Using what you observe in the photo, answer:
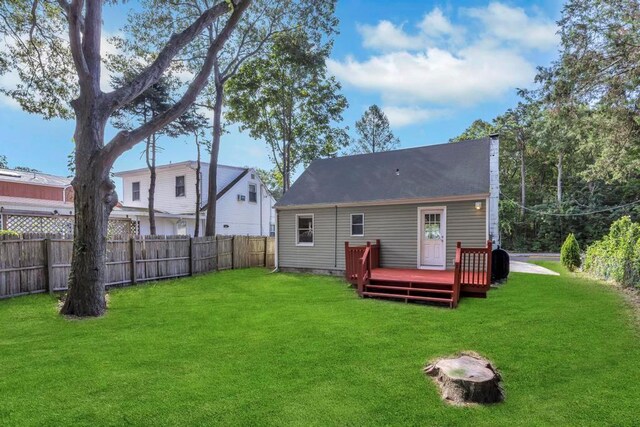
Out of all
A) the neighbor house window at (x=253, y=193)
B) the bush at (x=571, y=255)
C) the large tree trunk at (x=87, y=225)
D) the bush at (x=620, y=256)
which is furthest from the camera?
the neighbor house window at (x=253, y=193)

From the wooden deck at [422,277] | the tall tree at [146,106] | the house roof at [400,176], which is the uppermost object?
Result: the tall tree at [146,106]

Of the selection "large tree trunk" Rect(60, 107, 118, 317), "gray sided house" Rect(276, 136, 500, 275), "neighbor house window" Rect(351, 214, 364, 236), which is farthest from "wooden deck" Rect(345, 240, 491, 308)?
"large tree trunk" Rect(60, 107, 118, 317)

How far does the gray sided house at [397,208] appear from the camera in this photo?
406 inches

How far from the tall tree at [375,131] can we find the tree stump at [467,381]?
25.7 m

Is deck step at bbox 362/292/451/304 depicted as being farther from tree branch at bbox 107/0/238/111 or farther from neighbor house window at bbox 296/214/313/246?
tree branch at bbox 107/0/238/111

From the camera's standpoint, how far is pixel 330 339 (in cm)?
534

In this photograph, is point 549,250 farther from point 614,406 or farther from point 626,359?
point 614,406

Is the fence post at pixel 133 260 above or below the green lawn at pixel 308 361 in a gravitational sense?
above

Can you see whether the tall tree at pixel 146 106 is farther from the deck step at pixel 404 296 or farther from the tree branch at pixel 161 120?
the deck step at pixel 404 296

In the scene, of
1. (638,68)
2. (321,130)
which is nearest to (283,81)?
(321,130)

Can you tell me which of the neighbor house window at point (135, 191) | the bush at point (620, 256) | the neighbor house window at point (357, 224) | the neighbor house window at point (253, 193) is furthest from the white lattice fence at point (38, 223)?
the bush at point (620, 256)

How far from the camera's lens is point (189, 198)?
19656 mm

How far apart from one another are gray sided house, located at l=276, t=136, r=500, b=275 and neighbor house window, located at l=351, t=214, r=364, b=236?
34mm

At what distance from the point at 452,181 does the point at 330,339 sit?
7.37 metres
